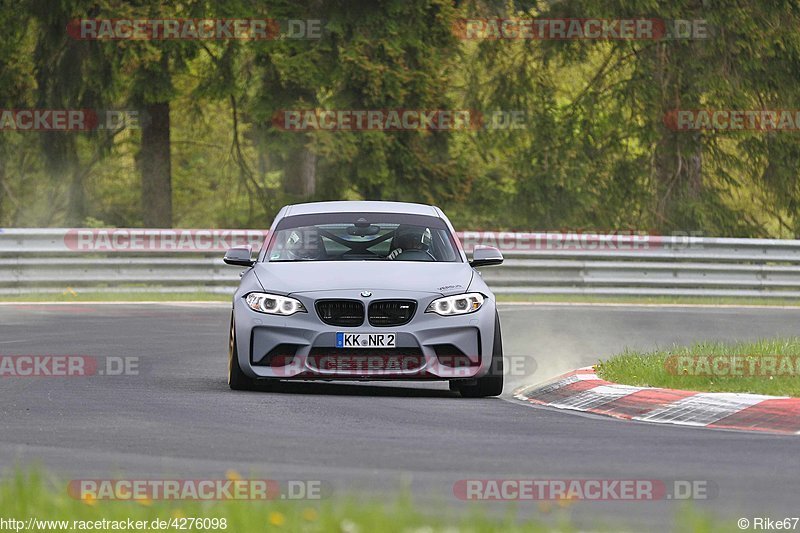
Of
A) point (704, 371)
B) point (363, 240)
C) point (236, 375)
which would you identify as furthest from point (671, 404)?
point (363, 240)

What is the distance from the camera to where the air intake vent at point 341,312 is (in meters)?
11.4

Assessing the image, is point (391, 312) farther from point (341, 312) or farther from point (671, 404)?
point (671, 404)

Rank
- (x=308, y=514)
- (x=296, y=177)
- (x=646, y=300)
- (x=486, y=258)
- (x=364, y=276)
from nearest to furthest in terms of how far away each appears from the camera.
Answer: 1. (x=308, y=514)
2. (x=364, y=276)
3. (x=486, y=258)
4. (x=646, y=300)
5. (x=296, y=177)

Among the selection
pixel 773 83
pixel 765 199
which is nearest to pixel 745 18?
pixel 773 83

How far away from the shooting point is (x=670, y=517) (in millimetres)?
6496

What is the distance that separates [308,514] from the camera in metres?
5.96

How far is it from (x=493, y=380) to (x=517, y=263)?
522 inches

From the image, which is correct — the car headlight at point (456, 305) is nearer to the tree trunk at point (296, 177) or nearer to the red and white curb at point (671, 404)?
the red and white curb at point (671, 404)

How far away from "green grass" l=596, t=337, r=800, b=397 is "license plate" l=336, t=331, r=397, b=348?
2.03 m

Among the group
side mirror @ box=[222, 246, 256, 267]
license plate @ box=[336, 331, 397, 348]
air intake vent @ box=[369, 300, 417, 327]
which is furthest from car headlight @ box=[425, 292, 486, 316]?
side mirror @ box=[222, 246, 256, 267]

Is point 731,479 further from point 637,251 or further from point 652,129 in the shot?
point 652,129

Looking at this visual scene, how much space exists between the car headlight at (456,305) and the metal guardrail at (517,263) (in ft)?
40.3

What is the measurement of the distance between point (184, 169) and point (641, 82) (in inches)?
976

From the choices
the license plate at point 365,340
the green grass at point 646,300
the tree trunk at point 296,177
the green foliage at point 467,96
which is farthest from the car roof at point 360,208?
the tree trunk at point 296,177
